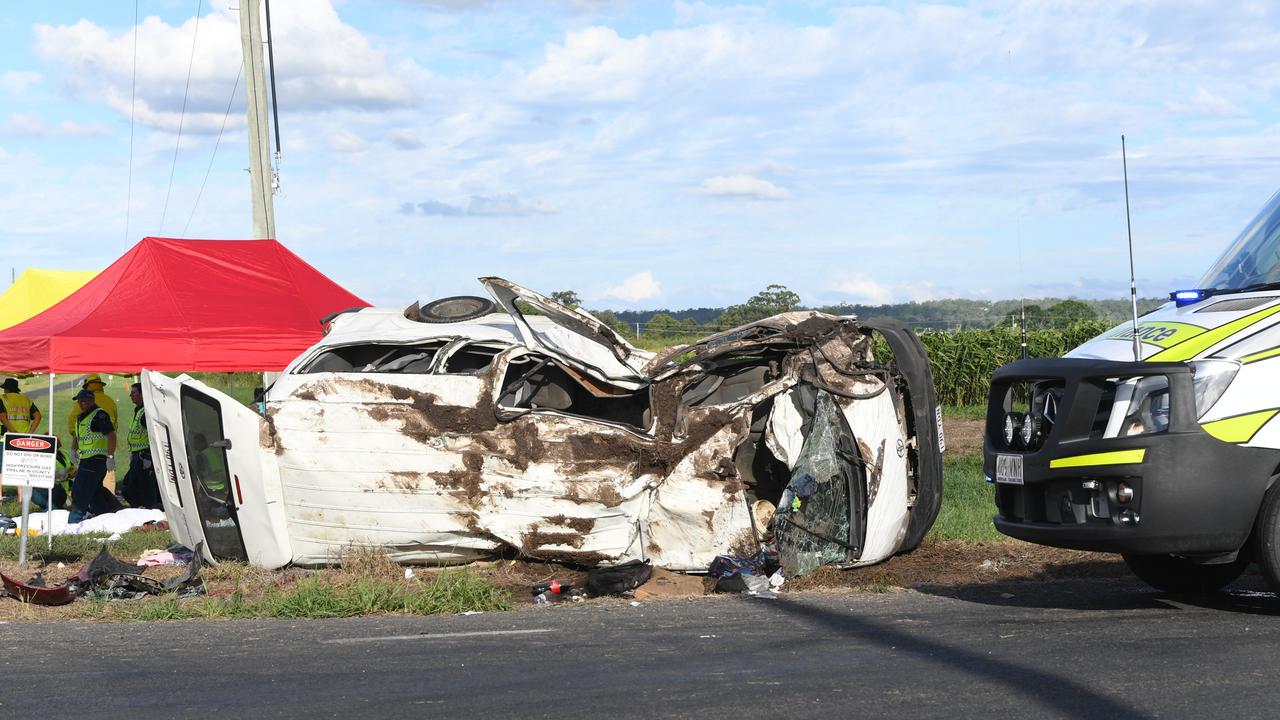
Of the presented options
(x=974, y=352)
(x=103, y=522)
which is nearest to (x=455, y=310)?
(x=103, y=522)

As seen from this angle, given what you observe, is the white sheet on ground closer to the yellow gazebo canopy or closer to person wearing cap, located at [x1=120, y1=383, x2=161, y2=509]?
person wearing cap, located at [x1=120, y1=383, x2=161, y2=509]

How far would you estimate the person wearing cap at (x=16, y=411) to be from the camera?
16391 mm

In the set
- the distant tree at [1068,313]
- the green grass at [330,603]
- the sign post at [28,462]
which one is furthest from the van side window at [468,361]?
the distant tree at [1068,313]

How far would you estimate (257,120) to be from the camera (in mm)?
17438

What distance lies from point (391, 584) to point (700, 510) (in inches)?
86.7

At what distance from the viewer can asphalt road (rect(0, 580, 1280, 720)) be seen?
16.8 ft

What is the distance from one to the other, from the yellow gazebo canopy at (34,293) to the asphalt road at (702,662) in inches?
614

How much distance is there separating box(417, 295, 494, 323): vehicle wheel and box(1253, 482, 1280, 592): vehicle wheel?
6069mm

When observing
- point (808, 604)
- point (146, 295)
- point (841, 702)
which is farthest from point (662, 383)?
point (146, 295)

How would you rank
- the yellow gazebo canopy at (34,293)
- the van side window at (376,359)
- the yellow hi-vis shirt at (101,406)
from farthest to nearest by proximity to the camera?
the yellow gazebo canopy at (34,293) < the yellow hi-vis shirt at (101,406) < the van side window at (376,359)

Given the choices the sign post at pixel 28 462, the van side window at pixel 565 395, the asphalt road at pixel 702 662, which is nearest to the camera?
the asphalt road at pixel 702 662

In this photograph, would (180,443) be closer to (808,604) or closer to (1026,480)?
(808,604)

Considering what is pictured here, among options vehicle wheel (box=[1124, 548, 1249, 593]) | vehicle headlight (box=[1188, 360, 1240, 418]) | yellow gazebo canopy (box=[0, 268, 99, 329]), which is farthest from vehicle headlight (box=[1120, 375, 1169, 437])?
yellow gazebo canopy (box=[0, 268, 99, 329])

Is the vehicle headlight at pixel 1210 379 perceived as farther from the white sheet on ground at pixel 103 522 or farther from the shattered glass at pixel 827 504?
the white sheet on ground at pixel 103 522
